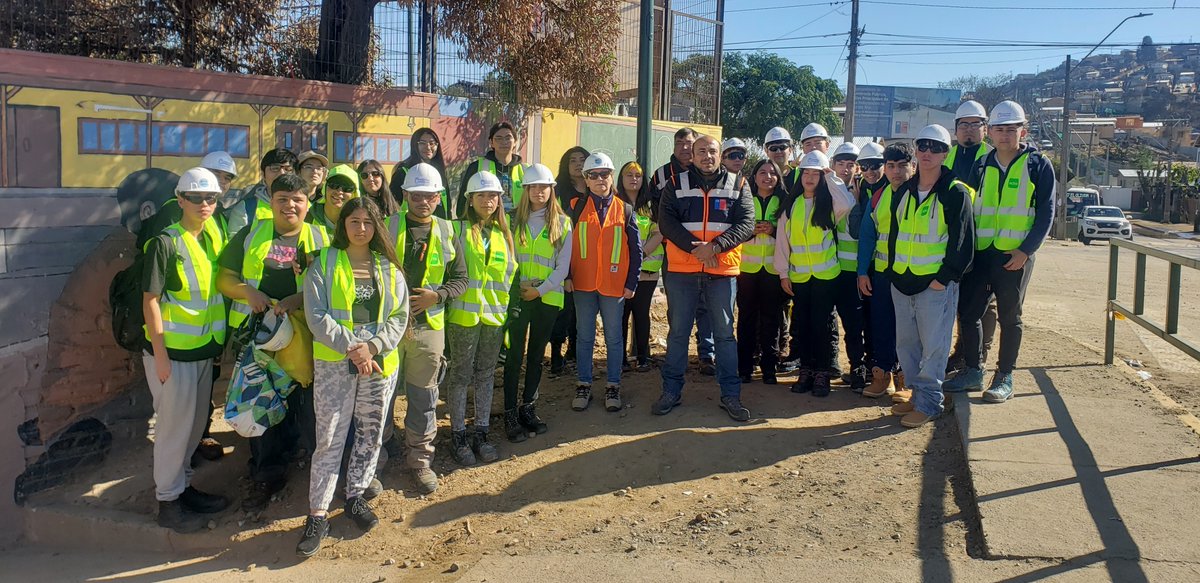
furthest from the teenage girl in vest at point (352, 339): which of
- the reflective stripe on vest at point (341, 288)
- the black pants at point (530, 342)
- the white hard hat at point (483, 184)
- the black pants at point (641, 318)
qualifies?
the black pants at point (641, 318)

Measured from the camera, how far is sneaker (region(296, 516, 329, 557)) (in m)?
4.67

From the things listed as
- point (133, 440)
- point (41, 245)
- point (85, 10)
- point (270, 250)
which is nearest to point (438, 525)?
point (270, 250)

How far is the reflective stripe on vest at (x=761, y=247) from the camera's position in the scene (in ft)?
22.3

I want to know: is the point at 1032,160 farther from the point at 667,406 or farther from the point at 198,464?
the point at 198,464

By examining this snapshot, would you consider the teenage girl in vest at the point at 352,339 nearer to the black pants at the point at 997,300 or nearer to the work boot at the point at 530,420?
the work boot at the point at 530,420

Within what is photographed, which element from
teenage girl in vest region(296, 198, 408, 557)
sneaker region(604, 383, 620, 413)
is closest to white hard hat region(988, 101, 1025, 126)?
sneaker region(604, 383, 620, 413)

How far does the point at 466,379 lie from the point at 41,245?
2.90 metres

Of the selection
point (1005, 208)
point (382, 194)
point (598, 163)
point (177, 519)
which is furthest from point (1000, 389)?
point (177, 519)

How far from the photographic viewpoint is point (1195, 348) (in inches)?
216

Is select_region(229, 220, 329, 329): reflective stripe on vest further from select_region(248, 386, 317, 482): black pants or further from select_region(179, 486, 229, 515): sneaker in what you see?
select_region(179, 486, 229, 515): sneaker

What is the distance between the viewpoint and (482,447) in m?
5.71

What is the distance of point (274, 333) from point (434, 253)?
1.01 metres

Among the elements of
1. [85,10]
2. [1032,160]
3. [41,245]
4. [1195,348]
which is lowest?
[1195,348]

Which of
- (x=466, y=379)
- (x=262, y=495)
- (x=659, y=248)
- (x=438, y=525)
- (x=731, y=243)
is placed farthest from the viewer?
(x=659, y=248)
